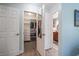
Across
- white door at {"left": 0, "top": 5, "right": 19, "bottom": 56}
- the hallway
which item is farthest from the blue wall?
white door at {"left": 0, "top": 5, "right": 19, "bottom": 56}

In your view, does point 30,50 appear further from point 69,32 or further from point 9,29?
point 69,32

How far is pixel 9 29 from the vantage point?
3805 millimetres

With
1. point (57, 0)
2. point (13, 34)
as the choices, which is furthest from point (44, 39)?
point (57, 0)

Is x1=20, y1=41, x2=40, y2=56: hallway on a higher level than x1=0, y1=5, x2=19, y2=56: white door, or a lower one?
lower

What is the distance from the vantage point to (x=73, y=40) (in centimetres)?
267

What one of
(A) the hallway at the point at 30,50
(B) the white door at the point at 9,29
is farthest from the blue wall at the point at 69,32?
(B) the white door at the point at 9,29

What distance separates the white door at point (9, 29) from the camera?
3.56 meters

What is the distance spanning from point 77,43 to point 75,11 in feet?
2.08

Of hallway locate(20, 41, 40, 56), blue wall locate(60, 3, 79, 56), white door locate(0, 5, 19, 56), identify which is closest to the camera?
blue wall locate(60, 3, 79, 56)

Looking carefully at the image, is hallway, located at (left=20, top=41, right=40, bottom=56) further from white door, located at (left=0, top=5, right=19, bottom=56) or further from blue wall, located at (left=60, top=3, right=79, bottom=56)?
blue wall, located at (left=60, top=3, right=79, bottom=56)

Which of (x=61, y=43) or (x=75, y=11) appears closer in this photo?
(x=75, y=11)

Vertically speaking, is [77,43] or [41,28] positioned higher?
[41,28]

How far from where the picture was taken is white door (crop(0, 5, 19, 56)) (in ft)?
11.7

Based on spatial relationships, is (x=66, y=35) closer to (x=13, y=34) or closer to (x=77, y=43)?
(x=77, y=43)
